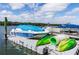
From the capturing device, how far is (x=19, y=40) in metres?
1.99

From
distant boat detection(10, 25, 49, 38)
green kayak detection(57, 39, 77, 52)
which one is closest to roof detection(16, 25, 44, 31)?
distant boat detection(10, 25, 49, 38)

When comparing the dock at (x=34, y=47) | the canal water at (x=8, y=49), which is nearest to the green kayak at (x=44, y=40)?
the dock at (x=34, y=47)

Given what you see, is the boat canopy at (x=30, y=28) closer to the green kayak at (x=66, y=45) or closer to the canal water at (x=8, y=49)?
the canal water at (x=8, y=49)

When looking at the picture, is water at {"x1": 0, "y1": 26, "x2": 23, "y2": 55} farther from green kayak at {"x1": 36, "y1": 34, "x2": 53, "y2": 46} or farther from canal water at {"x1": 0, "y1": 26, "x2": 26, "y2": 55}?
green kayak at {"x1": 36, "y1": 34, "x2": 53, "y2": 46}

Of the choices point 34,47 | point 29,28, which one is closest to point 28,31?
point 29,28

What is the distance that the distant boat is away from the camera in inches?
77.3

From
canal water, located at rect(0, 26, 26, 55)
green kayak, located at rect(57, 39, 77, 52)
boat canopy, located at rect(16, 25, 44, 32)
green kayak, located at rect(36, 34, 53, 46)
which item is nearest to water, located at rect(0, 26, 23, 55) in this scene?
canal water, located at rect(0, 26, 26, 55)

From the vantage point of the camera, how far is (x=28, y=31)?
198cm

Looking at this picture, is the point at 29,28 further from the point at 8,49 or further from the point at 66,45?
the point at 66,45

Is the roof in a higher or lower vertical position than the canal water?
higher
